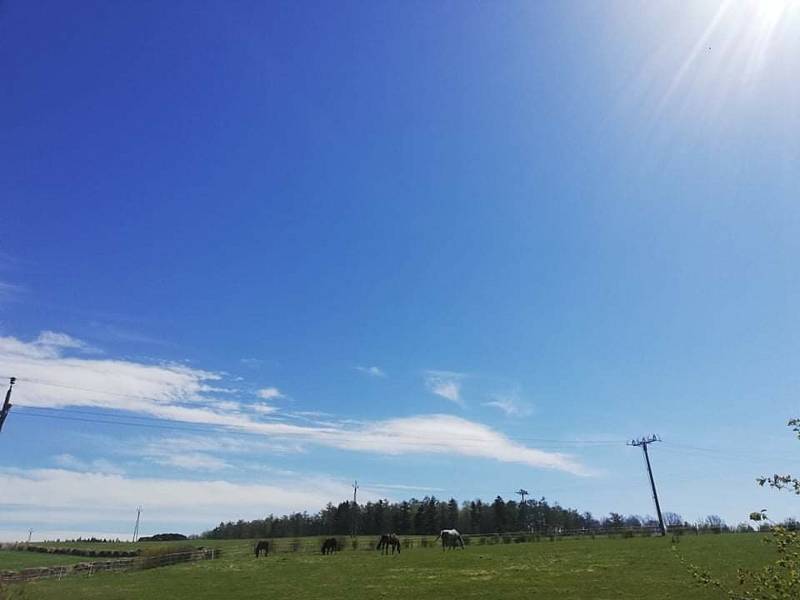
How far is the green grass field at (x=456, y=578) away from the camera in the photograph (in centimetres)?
2436

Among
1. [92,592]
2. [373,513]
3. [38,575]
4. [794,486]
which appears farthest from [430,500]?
[794,486]

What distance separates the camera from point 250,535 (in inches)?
5881

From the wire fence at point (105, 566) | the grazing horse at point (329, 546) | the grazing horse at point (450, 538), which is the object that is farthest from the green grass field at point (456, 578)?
the grazing horse at point (329, 546)

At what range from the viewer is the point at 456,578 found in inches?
1154

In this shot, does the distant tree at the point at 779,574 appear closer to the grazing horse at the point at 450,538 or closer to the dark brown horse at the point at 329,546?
the grazing horse at the point at 450,538

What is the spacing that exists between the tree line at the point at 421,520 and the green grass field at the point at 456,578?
9448 centimetres

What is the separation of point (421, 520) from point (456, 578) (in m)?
112

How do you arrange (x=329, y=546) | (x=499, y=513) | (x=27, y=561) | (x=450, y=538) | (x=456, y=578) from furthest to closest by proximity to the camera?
(x=499, y=513) < (x=27, y=561) < (x=329, y=546) < (x=450, y=538) < (x=456, y=578)

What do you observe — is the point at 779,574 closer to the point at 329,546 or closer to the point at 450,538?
the point at 450,538

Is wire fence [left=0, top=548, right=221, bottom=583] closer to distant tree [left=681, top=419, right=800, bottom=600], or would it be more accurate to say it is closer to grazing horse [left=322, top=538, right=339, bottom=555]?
grazing horse [left=322, top=538, right=339, bottom=555]

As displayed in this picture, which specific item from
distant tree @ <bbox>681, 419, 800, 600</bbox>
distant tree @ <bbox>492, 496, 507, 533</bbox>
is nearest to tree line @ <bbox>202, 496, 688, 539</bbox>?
distant tree @ <bbox>492, 496, 507, 533</bbox>

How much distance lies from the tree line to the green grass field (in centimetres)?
9448

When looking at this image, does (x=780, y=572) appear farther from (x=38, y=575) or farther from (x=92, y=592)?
(x=38, y=575)

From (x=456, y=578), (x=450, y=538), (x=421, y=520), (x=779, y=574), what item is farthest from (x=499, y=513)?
(x=779, y=574)
